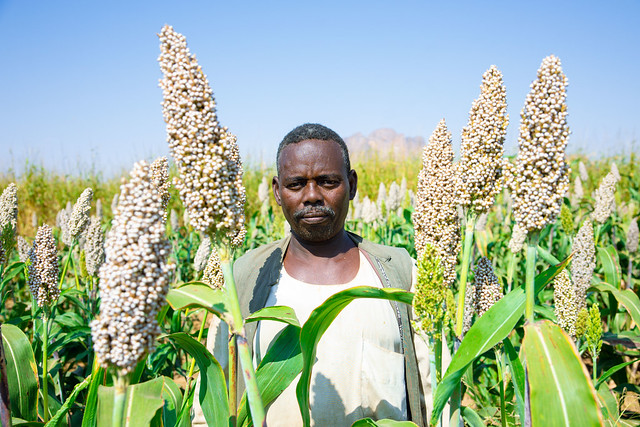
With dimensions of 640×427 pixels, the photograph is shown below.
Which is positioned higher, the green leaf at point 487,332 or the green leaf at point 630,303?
the green leaf at point 487,332

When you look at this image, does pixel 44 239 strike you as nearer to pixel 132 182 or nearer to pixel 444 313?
pixel 132 182

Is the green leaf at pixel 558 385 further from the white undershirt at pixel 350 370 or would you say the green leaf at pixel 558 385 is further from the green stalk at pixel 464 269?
the white undershirt at pixel 350 370

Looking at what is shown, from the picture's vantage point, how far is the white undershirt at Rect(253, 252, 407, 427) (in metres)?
2.54

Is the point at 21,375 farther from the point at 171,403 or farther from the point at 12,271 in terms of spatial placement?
the point at 12,271

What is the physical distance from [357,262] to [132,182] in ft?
6.15

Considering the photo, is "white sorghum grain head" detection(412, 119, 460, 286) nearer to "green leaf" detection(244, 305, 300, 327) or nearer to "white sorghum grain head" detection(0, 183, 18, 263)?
"green leaf" detection(244, 305, 300, 327)

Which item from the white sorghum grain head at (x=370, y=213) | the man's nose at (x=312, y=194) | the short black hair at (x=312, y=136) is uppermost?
the short black hair at (x=312, y=136)

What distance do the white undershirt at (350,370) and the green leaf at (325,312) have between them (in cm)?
85

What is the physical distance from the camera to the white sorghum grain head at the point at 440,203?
6.61ft

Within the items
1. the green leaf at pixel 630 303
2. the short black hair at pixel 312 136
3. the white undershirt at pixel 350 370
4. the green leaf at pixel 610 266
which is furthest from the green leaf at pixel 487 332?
the green leaf at pixel 610 266

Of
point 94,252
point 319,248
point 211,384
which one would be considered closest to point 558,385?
point 211,384

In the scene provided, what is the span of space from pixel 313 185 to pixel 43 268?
1.61 m

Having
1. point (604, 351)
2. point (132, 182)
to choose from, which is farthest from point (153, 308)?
point (604, 351)

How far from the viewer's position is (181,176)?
4.49ft
